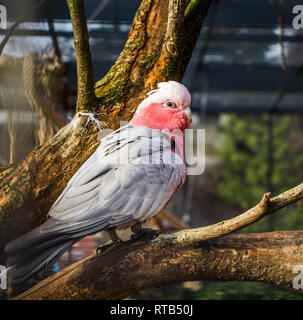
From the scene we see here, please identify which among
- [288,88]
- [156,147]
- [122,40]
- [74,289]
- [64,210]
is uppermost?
[288,88]

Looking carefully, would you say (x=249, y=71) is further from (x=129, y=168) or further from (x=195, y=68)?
(x=129, y=168)

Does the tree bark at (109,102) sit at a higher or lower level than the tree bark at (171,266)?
higher

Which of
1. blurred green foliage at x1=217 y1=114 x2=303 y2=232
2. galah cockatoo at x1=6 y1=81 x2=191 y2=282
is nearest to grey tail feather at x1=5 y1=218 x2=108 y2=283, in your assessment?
galah cockatoo at x1=6 y1=81 x2=191 y2=282

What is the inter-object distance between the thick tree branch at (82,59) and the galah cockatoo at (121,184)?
113mm

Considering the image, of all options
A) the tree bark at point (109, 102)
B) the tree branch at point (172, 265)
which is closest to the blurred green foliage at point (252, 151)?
the tree branch at point (172, 265)

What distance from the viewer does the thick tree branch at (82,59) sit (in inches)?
34.3

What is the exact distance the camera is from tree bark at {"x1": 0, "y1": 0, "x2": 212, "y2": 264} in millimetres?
884

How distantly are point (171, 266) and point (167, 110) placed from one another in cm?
39

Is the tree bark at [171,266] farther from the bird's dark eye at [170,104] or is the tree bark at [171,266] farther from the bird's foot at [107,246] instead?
the bird's dark eye at [170,104]

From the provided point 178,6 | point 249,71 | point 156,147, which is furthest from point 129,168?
point 249,71

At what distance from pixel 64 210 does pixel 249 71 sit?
113 cm

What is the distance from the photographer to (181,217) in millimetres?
1552

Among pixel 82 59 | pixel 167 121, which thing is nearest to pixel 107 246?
pixel 167 121

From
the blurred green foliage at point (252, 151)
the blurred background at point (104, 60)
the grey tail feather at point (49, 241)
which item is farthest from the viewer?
the blurred green foliage at point (252, 151)
